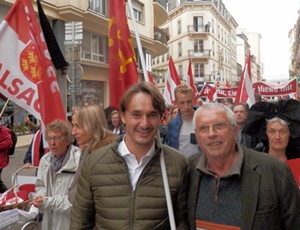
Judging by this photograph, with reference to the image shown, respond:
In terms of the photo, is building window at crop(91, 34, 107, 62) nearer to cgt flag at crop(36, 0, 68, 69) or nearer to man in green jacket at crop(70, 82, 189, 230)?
cgt flag at crop(36, 0, 68, 69)

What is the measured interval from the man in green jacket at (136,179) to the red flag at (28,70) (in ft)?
6.24

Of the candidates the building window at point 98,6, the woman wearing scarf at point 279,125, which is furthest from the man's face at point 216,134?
the building window at point 98,6

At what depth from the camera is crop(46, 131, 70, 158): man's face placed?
3.44 metres

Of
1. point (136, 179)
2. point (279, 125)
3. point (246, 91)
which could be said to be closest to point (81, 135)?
point (136, 179)

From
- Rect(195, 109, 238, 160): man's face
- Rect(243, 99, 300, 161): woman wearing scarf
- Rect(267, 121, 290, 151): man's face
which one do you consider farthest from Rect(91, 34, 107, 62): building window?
Rect(195, 109, 238, 160): man's face

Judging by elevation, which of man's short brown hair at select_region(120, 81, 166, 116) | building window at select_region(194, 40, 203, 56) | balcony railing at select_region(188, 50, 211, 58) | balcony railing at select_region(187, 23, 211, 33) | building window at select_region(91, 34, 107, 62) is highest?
balcony railing at select_region(187, 23, 211, 33)

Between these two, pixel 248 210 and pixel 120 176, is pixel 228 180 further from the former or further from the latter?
pixel 120 176

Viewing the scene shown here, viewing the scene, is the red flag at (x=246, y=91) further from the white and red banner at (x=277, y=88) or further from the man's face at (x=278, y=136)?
the man's face at (x=278, y=136)

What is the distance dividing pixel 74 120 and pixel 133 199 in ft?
4.53

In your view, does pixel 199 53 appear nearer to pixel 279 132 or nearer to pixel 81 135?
pixel 279 132

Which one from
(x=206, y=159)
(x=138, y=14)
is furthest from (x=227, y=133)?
(x=138, y=14)

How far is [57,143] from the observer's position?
3453 mm

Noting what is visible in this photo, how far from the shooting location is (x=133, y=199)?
211 cm

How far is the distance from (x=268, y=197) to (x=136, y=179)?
76 cm
